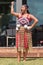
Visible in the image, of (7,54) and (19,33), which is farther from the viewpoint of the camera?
(7,54)

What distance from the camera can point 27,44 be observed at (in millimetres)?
10227

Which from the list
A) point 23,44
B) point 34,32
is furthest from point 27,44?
point 34,32


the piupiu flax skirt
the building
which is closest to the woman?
the piupiu flax skirt

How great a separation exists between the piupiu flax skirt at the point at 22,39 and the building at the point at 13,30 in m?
1.13

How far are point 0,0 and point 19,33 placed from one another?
1742mm

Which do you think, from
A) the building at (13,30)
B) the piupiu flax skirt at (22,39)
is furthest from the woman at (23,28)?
the building at (13,30)

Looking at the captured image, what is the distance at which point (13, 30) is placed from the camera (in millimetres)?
11375

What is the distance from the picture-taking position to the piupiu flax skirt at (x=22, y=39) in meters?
10.2

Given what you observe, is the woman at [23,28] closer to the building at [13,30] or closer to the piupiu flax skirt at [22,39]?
the piupiu flax skirt at [22,39]

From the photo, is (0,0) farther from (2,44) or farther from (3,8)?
(2,44)

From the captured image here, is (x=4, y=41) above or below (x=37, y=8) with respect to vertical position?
below

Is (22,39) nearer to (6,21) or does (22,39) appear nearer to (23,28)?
(23,28)

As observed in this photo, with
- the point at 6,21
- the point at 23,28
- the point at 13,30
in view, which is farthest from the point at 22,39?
the point at 6,21

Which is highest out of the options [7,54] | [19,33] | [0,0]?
[0,0]
